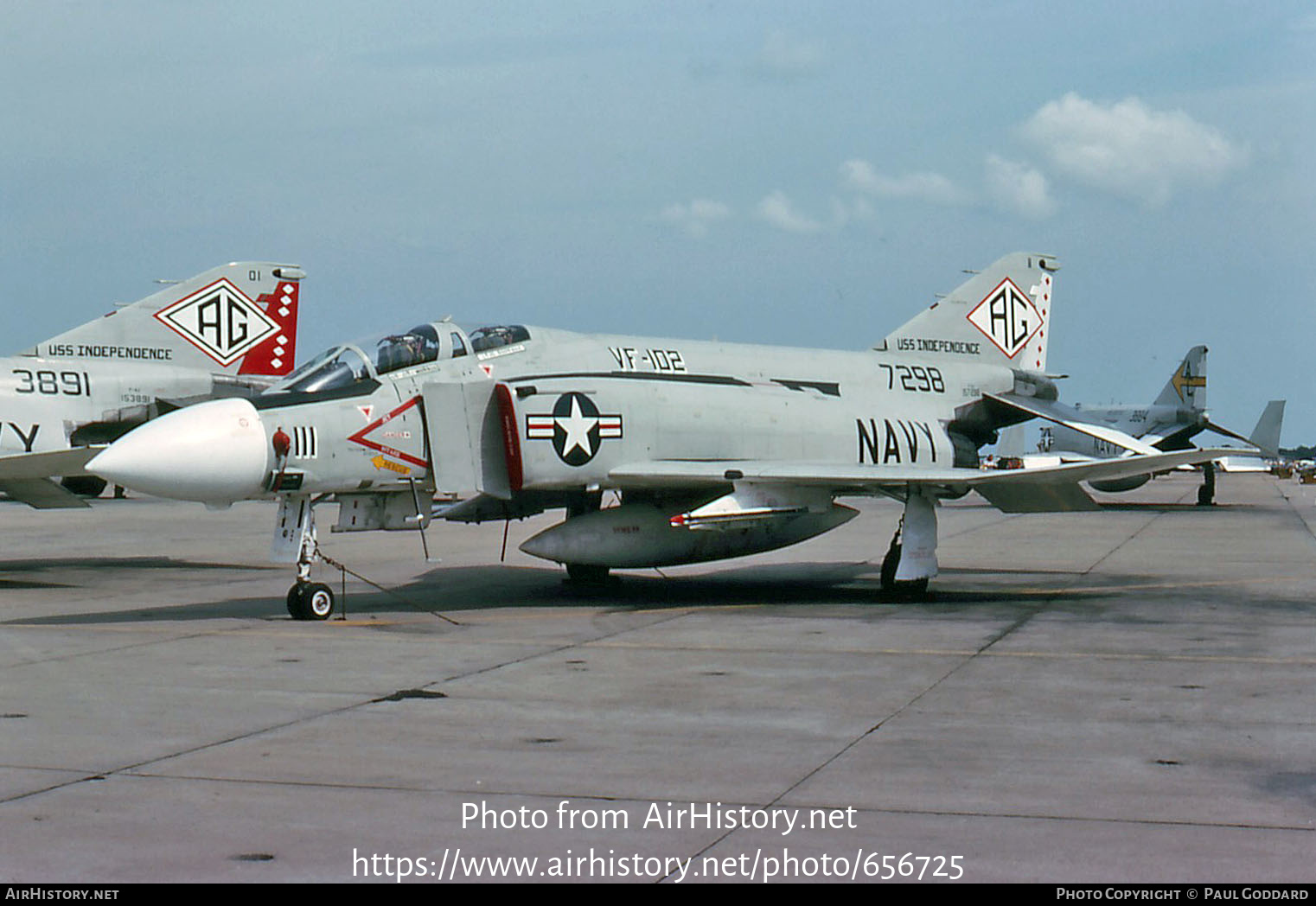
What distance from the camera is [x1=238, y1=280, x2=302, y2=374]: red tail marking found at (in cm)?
2094

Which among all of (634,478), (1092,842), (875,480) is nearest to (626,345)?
(634,478)

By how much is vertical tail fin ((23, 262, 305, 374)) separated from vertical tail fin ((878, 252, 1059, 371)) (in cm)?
931

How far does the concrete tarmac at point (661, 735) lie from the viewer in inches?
197

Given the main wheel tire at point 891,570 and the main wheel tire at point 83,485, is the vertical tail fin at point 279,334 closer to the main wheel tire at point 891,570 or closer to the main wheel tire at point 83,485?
the main wheel tire at point 83,485

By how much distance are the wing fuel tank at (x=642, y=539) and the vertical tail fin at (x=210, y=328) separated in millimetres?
8615

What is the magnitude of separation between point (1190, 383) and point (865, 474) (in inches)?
1514

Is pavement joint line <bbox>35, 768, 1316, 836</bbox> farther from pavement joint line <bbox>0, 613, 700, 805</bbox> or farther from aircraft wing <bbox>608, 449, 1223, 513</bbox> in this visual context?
aircraft wing <bbox>608, 449, 1223, 513</bbox>

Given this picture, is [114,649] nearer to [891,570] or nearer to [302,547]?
[302,547]

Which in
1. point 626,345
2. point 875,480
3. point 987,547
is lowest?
point 987,547

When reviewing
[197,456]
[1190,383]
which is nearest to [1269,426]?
[1190,383]

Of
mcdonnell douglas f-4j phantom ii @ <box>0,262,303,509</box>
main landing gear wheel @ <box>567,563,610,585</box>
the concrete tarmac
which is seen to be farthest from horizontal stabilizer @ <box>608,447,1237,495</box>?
mcdonnell douglas f-4j phantom ii @ <box>0,262,303,509</box>
